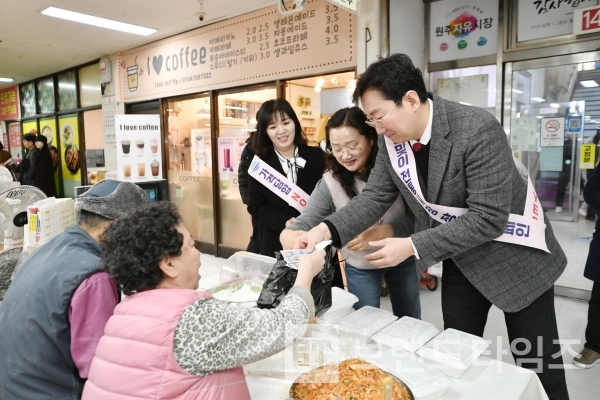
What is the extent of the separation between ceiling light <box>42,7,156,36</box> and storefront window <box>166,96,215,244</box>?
3.17ft

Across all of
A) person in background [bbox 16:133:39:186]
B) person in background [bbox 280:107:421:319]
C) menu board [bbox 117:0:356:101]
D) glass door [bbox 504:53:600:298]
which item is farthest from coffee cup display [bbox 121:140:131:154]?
glass door [bbox 504:53:600:298]

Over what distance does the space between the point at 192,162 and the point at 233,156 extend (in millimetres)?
893

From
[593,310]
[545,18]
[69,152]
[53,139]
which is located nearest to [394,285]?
[593,310]

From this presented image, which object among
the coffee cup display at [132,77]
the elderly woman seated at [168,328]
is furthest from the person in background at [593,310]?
the coffee cup display at [132,77]

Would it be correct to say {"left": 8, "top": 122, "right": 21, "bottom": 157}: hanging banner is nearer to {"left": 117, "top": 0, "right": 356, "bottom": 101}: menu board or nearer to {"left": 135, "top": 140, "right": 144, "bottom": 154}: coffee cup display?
{"left": 117, "top": 0, "right": 356, "bottom": 101}: menu board

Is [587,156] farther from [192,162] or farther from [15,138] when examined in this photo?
[15,138]

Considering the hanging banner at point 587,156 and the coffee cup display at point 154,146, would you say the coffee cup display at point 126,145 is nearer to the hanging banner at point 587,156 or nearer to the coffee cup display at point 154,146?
the coffee cup display at point 154,146

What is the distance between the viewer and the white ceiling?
434 cm

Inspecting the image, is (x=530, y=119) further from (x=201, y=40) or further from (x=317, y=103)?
(x=201, y=40)

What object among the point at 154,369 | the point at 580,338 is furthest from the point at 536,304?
the point at 580,338

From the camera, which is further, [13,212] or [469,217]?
[13,212]

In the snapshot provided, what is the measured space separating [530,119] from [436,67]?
0.93 meters

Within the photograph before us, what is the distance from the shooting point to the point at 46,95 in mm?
8383

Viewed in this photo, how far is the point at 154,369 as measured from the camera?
856 millimetres
